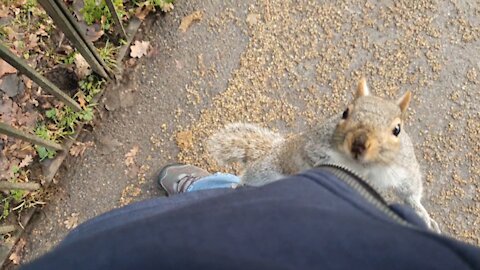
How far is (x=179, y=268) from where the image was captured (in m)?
0.93

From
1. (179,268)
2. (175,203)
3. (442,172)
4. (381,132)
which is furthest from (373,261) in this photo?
(442,172)

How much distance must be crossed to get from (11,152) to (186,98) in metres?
0.88

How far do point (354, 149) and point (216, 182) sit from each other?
0.87 meters

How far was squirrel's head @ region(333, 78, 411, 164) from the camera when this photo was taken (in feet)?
5.81

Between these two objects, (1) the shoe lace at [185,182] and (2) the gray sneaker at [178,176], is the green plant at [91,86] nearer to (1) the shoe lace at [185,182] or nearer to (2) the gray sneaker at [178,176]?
(2) the gray sneaker at [178,176]

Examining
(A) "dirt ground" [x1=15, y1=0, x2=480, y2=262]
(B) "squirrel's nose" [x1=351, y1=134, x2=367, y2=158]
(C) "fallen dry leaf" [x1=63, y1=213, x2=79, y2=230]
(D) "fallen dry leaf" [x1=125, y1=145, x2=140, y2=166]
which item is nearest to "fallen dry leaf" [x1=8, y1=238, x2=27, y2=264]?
(A) "dirt ground" [x1=15, y1=0, x2=480, y2=262]

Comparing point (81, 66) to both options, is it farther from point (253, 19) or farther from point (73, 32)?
point (253, 19)

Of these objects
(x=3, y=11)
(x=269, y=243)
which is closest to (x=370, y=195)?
(x=269, y=243)

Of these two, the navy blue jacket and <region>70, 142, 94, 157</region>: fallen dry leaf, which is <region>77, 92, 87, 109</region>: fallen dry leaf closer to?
<region>70, 142, 94, 157</region>: fallen dry leaf

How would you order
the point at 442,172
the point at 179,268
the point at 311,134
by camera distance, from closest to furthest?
the point at 179,268
the point at 311,134
the point at 442,172

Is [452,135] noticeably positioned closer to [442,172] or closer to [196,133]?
[442,172]

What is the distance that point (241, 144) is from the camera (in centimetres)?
240

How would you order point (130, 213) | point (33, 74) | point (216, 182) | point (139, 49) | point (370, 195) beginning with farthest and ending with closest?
point (139, 49)
point (216, 182)
point (33, 74)
point (130, 213)
point (370, 195)

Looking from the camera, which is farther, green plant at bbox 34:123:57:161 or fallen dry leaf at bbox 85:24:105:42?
fallen dry leaf at bbox 85:24:105:42
